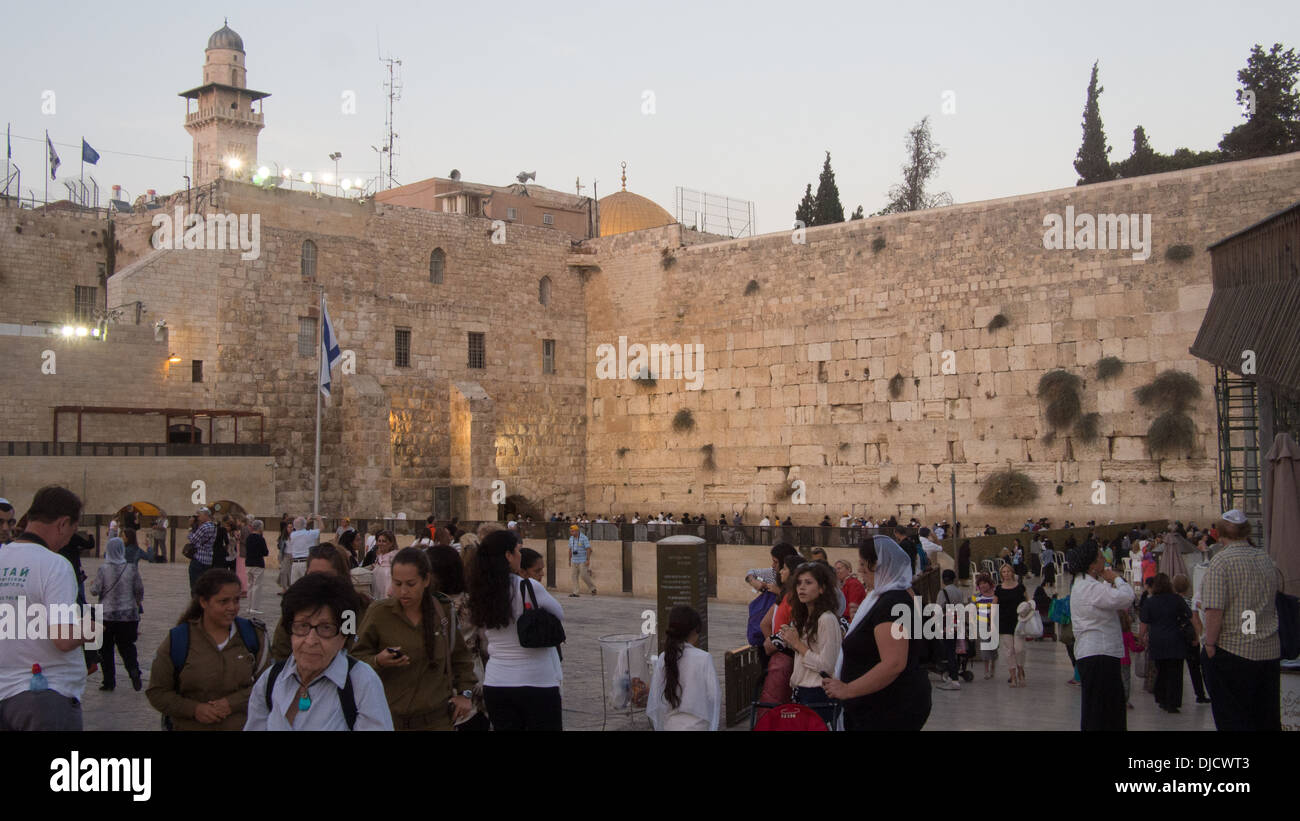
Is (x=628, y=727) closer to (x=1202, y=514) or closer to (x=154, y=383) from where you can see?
(x=1202, y=514)

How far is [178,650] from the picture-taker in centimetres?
425

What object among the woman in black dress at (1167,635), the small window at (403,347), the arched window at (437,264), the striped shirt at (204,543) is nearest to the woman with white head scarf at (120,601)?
the striped shirt at (204,543)

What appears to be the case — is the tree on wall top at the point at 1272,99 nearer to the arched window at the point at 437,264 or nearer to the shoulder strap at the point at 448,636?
the arched window at the point at 437,264

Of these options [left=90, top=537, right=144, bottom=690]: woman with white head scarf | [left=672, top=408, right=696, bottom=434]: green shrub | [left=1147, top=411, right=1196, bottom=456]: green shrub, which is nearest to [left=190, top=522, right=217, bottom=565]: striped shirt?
[left=90, top=537, right=144, bottom=690]: woman with white head scarf

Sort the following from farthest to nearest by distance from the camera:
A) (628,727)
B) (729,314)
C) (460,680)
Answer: (729,314), (628,727), (460,680)

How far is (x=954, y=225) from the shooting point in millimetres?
25562

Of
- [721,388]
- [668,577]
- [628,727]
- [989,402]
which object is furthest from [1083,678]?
[721,388]

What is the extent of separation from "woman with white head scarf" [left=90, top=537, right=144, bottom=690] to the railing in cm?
1537

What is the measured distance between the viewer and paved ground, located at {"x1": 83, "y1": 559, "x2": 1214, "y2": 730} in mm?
7977

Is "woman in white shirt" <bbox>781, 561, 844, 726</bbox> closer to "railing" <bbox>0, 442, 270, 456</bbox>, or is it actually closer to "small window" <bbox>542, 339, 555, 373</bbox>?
"railing" <bbox>0, 442, 270, 456</bbox>

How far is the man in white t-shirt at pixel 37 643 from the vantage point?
417 centimetres

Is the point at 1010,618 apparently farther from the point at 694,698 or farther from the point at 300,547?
the point at 300,547

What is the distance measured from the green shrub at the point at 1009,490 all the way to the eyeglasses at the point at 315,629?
22032mm

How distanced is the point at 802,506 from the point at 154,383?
45.6 ft
